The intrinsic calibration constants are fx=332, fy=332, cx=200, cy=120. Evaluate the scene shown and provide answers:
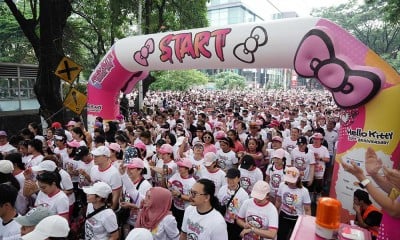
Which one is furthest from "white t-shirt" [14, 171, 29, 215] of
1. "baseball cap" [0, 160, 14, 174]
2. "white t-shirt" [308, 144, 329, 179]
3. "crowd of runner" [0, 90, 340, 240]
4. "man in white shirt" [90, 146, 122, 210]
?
"white t-shirt" [308, 144, 329, 179]

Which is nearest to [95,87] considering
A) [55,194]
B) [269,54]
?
[269,54]

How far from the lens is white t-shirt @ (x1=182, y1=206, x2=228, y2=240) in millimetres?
3008

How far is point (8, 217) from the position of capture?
305 centimetres

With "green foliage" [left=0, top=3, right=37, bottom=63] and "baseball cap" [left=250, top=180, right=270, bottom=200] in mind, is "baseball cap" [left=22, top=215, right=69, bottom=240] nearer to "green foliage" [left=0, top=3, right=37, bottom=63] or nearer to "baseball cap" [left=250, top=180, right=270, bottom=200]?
"baseball cap" [left=250, top=180, right=270, bottom=200]

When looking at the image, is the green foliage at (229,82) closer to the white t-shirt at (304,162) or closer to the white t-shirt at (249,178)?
the white t-shirt at (304,162)

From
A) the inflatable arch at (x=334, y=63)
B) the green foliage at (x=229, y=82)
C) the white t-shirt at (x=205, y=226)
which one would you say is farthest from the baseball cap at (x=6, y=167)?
the green foliage at (x=229, y=82)

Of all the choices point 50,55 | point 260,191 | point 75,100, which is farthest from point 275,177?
point 50,55

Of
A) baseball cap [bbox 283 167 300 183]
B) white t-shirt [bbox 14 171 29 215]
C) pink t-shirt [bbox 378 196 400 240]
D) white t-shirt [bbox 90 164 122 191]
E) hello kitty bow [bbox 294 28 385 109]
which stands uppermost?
hello kitty bow [bbox 294 28 385 109]

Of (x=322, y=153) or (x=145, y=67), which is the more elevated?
(x=145, y=67)

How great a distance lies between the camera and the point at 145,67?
8.29 metres

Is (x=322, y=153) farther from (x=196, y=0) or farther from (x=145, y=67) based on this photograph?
(x=196, y=0)

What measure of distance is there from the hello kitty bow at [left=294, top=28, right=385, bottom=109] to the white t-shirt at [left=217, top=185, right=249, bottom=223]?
7.42 feet

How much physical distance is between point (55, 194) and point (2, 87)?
32.9ft

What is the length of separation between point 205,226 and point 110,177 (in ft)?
5.85
